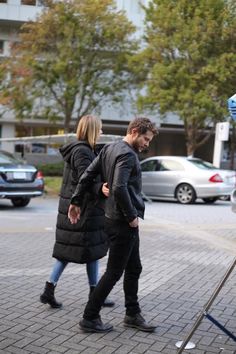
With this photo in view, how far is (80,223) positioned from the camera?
4938 millimetres

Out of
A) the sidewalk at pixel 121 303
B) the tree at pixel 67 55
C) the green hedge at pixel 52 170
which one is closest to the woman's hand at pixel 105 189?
the sidewalk at pixel 121 303

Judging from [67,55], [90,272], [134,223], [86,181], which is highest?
[67,55]

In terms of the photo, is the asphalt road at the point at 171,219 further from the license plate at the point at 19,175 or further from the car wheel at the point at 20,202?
the license plate at the point at 19,175

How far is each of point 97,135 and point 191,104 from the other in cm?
1879

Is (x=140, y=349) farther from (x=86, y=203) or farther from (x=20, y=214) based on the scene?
(x=20, y=214)

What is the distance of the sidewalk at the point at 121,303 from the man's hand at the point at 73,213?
2.86ft

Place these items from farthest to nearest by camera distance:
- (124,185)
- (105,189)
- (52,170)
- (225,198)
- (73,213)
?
(52,170) → (225,198) → (73,213) → (105,189) → (124,185)

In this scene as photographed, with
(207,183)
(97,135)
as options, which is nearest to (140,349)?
(97,135)

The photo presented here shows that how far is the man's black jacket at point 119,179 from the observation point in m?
4.29

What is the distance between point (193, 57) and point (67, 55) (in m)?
5.42

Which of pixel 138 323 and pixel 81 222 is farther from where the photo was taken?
pixel 81 222

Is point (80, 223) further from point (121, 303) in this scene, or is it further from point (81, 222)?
point (121, 303)

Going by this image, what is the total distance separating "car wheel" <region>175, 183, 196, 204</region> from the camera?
16.4 meters

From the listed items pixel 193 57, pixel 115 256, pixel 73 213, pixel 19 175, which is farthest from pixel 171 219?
pixel 193 57
